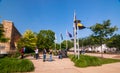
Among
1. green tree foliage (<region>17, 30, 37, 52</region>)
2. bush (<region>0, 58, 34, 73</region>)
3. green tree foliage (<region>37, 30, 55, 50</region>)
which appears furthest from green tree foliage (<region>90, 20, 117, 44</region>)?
green tree foliage (<region>37, 30, 55, 50</region>)

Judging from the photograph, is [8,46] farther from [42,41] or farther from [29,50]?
[42,41]

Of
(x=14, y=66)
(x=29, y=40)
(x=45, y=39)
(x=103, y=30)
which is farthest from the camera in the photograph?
(x=45, y=39)

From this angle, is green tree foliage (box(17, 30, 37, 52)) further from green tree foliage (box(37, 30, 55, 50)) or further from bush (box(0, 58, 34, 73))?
bush (box(0, 58, 34, 73))

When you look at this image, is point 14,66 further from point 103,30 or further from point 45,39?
point 45,39

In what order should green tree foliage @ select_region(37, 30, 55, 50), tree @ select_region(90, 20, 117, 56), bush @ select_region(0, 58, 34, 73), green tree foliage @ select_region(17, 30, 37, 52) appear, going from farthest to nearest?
green tree foliage @ select_region(37, 30, 55, 50) < green tree foliage @ select_region(17, 30, 37, 52) < tree @ select_region(90, 20, 117, 56) < bush @ select_region(0, 58, 34, 73)

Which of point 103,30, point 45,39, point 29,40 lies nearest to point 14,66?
point 103,30

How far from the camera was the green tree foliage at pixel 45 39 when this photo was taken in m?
75.3

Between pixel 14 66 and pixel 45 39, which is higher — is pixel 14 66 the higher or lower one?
the lower one

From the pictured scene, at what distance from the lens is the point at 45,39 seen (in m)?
78.8

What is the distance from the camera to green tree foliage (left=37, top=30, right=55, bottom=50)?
75312 millimetres

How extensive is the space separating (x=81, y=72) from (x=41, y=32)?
2904 inches

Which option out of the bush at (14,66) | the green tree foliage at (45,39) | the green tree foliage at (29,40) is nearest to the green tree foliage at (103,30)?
the bush at (14,66)

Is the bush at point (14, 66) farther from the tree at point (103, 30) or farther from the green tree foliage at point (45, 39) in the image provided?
the green tree foliage at point (45, 39)

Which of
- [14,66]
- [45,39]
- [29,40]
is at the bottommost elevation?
[14,66]
